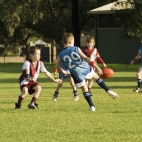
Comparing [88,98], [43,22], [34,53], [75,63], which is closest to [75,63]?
[75,63]

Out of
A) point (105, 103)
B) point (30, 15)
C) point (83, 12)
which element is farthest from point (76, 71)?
point (83, 12)

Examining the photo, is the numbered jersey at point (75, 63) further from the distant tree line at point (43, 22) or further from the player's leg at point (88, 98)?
the distant tree line at point (43, 22)

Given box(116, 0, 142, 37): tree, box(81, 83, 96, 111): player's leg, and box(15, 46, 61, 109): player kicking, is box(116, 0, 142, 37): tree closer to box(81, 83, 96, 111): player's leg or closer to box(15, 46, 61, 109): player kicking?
box(15, 46, 61, 109): player kicking

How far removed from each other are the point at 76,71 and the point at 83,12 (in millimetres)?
59874

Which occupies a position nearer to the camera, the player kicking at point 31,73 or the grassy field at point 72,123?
the grassy field at point 72,123

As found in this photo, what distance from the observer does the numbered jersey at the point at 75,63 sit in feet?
44.6

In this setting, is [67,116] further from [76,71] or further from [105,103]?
[105,103]

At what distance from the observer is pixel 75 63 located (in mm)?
13656

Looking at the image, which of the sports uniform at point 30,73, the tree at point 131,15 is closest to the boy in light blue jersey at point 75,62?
the sports uniform at point 30,73

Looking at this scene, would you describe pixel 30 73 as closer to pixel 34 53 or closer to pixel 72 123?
pixel 34 53

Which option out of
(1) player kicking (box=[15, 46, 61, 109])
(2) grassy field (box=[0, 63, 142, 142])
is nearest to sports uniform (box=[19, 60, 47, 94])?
(1) player kicking (box=[15, 46, 61, 109])

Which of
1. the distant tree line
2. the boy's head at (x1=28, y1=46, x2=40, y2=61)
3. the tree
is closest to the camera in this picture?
the boy's head at (x1=28, y1=46, x2=40, y2=61)

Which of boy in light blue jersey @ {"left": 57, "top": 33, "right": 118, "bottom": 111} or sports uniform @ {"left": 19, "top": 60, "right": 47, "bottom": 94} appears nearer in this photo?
boy in light blue jersey @ {"left": 57, "top": 33, "right": 118, "bottom": 111}

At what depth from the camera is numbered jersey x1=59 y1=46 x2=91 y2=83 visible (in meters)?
13.6
